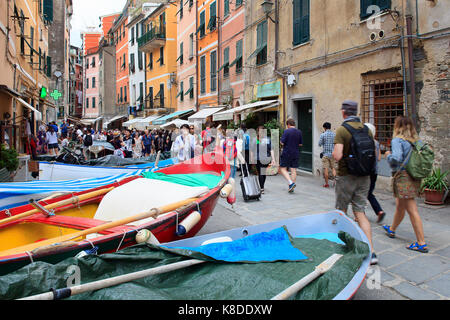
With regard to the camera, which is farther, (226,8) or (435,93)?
(226,8)

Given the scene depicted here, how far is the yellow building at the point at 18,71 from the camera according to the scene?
40.4ft

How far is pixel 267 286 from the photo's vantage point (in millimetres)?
2689

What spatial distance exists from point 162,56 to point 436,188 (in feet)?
87.7

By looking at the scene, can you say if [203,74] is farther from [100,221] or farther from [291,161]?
[100,221]

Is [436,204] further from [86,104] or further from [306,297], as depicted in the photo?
[86,104]

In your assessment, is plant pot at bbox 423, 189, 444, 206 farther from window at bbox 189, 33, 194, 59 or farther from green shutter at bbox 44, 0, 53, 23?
green shutter at bbox 44, 0, 53, 23

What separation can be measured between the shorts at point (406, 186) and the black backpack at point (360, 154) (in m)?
0.70

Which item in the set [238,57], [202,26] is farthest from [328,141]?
[202,26]

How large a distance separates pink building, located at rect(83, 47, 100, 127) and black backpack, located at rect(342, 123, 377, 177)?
50.8 meters

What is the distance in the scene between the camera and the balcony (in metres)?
29.2

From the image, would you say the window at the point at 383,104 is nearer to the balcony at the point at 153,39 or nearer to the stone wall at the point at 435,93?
the stone wall at the point at 435,93

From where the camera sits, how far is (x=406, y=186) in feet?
14.6

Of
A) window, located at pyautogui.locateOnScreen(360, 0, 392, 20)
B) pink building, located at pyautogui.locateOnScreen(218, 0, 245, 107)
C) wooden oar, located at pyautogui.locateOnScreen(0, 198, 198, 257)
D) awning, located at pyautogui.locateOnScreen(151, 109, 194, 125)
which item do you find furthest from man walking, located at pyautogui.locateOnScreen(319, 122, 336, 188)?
awning, located at pyautogui.locateOnScreen(151, 109, 194, 125)

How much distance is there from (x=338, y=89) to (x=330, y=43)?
1.45 m
